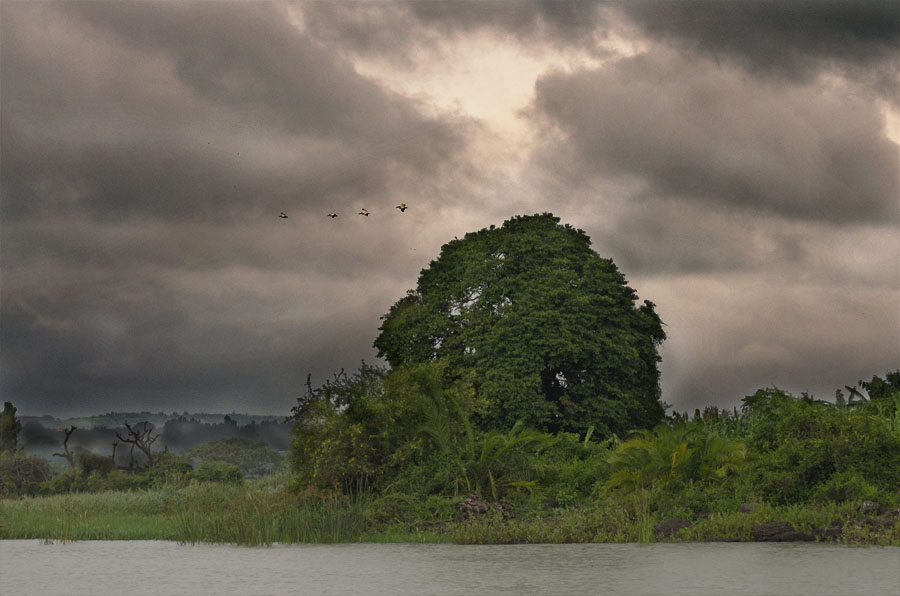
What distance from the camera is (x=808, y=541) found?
16641 millimetres

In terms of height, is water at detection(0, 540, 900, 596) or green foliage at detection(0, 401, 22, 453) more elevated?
green foliage at detection(0, 401, 22, 453)

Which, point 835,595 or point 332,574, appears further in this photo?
point 332,574

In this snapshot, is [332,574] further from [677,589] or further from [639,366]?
[639,366]

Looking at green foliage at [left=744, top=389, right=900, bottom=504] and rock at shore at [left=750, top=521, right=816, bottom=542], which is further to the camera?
green foliage at [left=744, top=389, right=900, bottom=504]

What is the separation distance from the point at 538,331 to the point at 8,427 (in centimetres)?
3367

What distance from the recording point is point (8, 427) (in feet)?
172

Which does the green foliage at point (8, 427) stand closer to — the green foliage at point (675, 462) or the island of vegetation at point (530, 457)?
the island of vegetation at point (530, 457)

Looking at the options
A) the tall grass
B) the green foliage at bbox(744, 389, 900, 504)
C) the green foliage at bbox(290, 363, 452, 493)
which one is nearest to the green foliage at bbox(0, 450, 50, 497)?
the tall grass

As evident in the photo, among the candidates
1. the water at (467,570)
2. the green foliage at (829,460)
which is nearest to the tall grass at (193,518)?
the water at (467,570)

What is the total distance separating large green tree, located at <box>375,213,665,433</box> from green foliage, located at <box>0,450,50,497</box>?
17.7 m

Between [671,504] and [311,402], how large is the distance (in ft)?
33.6

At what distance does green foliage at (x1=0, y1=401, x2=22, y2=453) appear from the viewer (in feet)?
169

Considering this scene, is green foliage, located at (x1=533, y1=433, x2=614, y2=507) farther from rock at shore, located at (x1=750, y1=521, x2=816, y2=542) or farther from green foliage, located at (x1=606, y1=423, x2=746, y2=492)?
rock at shore, located at (x1=750, y1=521, x2=816, y2=542)

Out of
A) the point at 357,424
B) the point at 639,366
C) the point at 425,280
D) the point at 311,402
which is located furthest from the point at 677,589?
the point at 425,280
